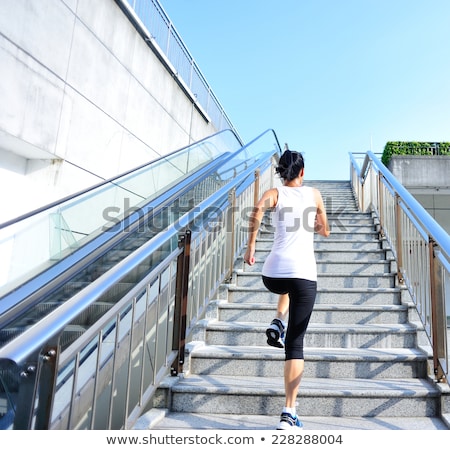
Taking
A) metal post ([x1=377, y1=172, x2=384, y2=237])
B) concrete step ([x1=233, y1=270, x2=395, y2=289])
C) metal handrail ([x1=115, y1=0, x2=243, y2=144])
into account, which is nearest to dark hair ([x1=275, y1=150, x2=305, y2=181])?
concrete step ([x1=233, y1=270, x2=395, y2=289])

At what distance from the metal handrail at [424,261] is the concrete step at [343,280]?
169 mm

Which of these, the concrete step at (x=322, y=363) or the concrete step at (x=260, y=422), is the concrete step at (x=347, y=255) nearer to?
the concrete step at (x=322, y=363)

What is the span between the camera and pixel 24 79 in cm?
436

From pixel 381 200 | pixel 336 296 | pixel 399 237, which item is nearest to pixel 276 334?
pixel 336 296

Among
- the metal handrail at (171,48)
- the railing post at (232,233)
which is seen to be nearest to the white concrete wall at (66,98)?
the metal handrail at (171,48)

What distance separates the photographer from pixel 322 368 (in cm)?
259

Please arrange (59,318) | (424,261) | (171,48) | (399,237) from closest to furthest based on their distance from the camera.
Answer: (59,318), (424,261), (399,237), (171,48)

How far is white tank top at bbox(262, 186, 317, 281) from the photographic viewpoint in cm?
212

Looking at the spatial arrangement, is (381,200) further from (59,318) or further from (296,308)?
(59,318)

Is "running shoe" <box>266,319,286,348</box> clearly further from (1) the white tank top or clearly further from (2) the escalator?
(2) the escalator

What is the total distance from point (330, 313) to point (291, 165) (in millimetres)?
1493

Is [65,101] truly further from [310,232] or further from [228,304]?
[310,232]
